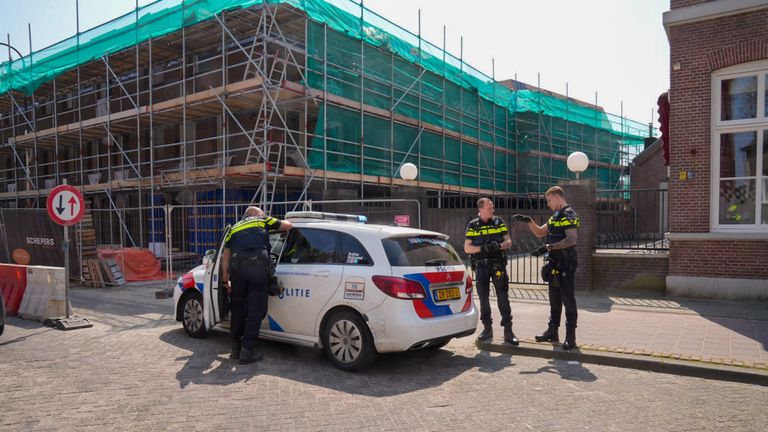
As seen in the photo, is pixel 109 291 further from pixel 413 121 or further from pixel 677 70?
pixel 677 70

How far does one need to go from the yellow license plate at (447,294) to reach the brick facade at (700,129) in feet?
19.4

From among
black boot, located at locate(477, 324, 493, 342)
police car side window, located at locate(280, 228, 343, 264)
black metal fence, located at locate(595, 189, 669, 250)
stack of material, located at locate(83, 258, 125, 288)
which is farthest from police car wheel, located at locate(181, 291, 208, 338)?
black metal fence, located at locate(595, 189, 669, 250)

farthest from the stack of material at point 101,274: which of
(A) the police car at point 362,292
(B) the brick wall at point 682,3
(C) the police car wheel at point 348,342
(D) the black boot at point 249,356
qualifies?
(B) the brick wall at point 682,3

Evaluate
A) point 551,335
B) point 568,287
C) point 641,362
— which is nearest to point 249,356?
point 551,335

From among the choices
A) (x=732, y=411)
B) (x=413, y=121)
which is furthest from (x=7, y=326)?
(x=413, y=121)

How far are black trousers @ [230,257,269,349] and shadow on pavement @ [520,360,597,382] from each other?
2989 mm

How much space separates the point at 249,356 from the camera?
6.04 meters

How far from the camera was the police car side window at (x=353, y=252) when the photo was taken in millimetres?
5688

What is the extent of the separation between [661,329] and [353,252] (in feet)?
14.7

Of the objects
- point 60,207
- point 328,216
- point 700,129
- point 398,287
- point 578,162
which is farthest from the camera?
point 578,162

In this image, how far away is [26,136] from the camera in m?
22.4

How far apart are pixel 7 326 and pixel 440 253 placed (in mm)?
7176

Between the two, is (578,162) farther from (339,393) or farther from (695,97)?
(339,393)

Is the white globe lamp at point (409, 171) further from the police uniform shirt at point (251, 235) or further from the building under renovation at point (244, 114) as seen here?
the police uniform shirt at point (251, 235)
